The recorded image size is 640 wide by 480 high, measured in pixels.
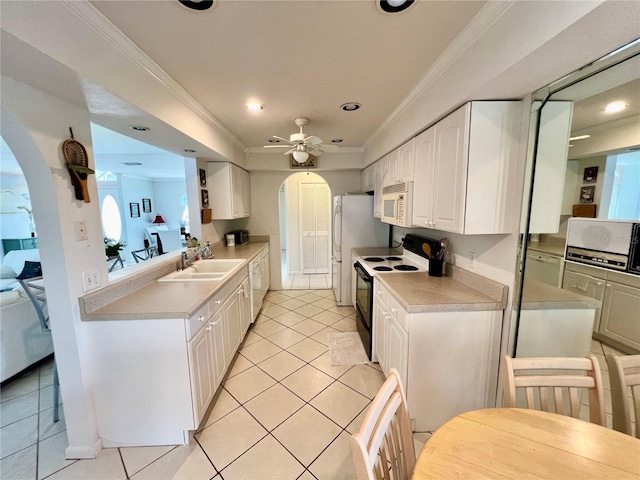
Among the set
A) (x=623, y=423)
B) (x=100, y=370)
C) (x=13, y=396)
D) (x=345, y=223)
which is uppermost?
(x=345, y=223)

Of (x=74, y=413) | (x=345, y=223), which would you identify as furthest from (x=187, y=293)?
(x=345, y=223)

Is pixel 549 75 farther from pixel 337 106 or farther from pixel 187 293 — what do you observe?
pixel 187 293

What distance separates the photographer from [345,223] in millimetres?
3834

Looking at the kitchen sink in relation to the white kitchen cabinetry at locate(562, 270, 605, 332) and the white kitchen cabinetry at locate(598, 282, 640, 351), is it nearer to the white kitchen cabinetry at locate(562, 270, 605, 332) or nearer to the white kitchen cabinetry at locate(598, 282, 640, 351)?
the white kitchen cabinetry at locate(562, 270, 605, 332)

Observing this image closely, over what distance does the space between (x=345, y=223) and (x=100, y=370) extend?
3.06 metres

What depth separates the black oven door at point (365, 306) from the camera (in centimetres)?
259

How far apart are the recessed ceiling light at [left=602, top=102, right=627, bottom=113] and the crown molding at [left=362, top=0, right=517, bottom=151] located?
26.8 inches

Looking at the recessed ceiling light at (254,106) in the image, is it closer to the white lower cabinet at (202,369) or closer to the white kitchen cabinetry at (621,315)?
the white lower cabinet at (202,369)

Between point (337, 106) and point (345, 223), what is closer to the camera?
point (337, 106)

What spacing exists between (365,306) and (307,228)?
321 cm

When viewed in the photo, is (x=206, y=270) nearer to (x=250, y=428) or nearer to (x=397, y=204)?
(x=250, y=428)

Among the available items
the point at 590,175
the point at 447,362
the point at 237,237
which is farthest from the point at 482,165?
the point at 237,237

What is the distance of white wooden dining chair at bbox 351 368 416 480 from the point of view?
0.79m

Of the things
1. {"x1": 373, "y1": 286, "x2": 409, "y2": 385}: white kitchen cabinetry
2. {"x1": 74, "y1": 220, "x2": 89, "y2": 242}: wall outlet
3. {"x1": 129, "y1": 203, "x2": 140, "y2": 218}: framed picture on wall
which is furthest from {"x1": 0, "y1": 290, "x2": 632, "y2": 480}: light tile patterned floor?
{"x1": 129, "y1": 203, "x2": 140, "y2": 218}: framed picture on wall
